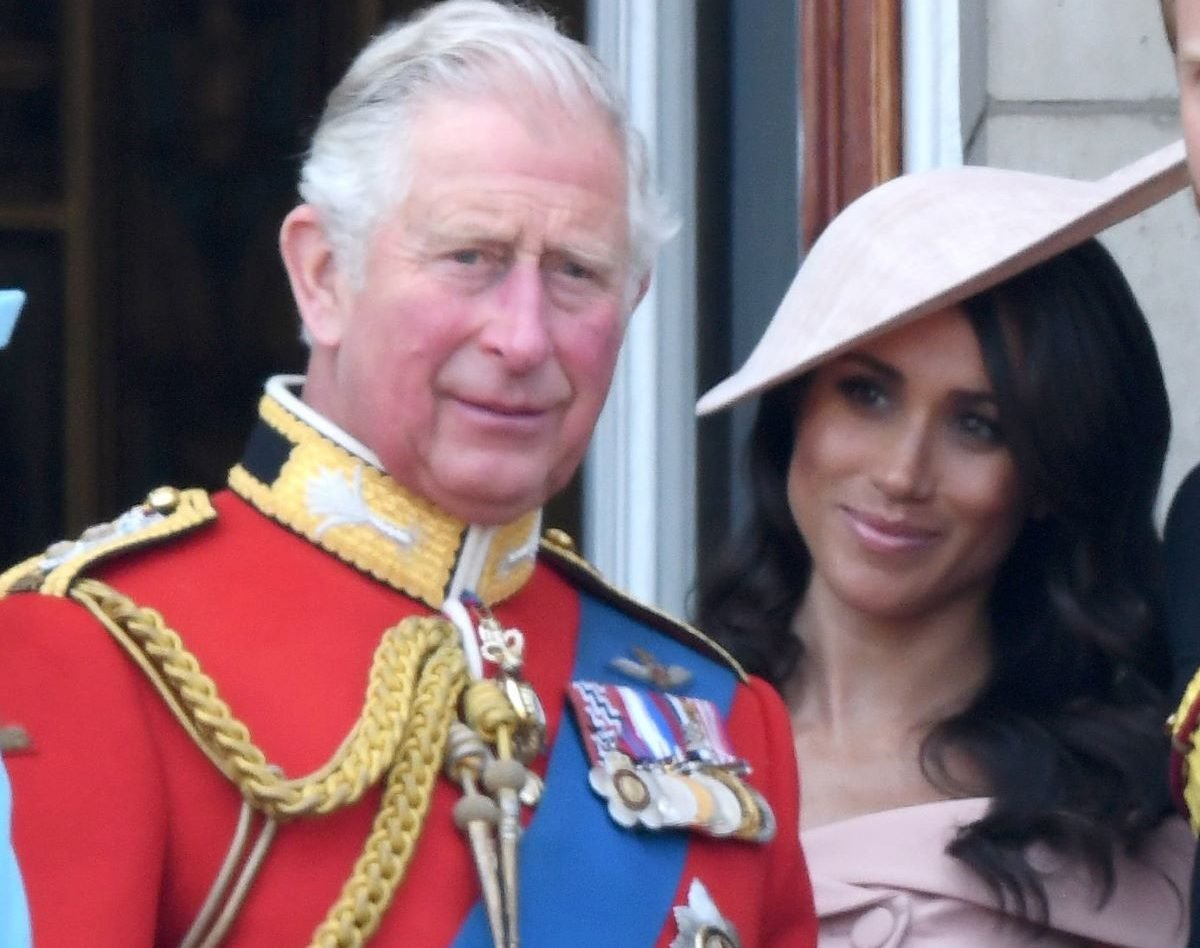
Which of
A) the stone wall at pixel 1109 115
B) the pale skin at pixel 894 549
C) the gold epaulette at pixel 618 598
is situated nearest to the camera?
the gold epaulette at pixel 618 598

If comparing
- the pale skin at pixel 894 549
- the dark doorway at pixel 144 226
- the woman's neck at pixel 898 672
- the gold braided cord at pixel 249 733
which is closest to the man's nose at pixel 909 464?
the pale skin at pixel 894 549

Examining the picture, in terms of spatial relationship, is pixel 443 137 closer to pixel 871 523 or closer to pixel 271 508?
pixel 271 508

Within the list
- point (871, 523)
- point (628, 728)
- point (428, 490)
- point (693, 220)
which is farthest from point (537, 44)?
point (693, 220)

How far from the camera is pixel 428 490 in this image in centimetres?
173

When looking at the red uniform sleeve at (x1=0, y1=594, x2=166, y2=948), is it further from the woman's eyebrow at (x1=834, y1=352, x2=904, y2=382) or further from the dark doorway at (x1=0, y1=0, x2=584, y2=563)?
the dark doorway at (x1=0, y1=0, x2=584, y2=563)

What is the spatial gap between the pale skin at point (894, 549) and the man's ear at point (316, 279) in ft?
1.97

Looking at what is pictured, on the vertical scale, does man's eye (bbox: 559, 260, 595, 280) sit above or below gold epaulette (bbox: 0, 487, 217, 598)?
above

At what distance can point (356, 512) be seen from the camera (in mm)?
1739

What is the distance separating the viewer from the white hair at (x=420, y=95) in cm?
172

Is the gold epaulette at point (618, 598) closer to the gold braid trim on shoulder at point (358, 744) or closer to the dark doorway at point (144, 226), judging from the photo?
the gold braid trim on shoulder at point (358, 744)

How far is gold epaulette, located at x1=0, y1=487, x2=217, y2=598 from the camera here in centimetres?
167

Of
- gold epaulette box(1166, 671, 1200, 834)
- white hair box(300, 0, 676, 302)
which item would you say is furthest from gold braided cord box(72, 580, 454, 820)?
gold epaulette box(1166, 671, 1200, 834)

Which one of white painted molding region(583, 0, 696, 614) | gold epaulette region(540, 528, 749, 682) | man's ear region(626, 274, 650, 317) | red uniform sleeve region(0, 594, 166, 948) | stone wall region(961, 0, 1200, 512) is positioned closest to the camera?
red uniform sleeve region(0, 594, 166, 948)

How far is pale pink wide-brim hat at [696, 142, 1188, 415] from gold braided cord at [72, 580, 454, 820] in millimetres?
666
